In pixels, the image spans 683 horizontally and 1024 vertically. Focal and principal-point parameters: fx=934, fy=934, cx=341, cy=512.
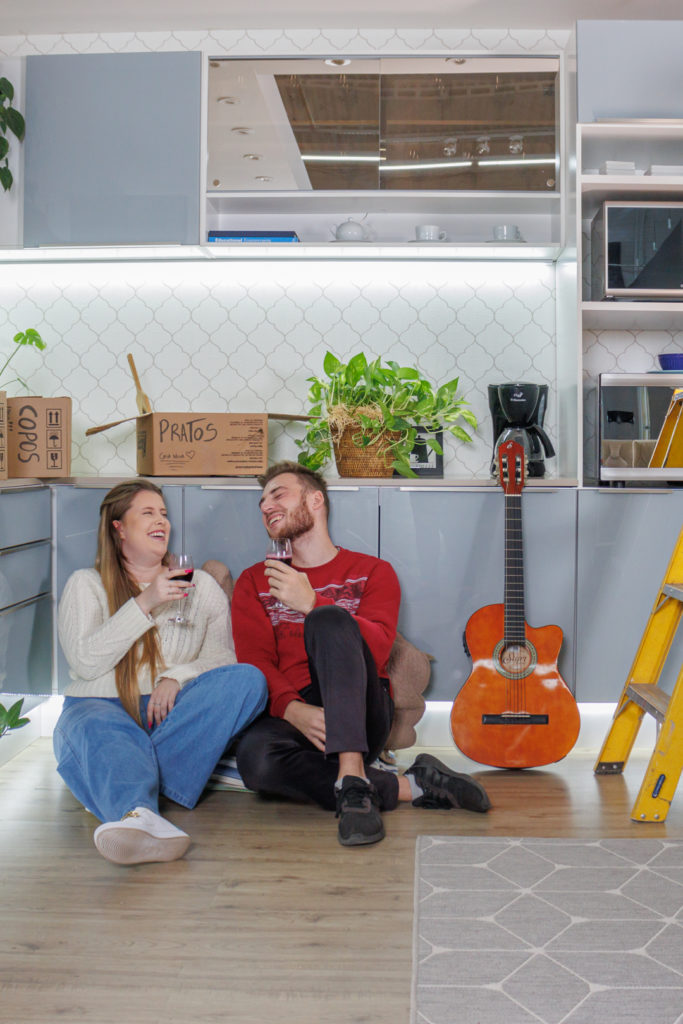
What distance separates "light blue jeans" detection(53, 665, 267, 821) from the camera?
220cm

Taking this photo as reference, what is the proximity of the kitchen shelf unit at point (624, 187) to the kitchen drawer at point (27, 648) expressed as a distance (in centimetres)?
184

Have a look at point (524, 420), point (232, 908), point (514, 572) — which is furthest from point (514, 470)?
point (232, 908)

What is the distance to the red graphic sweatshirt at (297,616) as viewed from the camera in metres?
2.48

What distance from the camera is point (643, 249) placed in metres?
3.04

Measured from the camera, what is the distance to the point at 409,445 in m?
3.05

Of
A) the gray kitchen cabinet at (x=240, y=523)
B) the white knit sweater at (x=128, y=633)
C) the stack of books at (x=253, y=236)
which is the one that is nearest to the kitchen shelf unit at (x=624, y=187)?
the gray kitchen cabinet at (x=240, y=523)

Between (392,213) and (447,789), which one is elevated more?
(392,213)

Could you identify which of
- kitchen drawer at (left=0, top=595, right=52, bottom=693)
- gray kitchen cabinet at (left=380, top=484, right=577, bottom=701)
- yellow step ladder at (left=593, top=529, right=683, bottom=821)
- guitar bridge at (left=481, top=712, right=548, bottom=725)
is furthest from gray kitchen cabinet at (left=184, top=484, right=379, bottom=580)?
yellow step ladder at (left=593, top=529, right=683, bottom=821)

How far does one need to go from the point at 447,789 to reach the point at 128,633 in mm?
896

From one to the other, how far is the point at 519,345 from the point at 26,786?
2278 mm

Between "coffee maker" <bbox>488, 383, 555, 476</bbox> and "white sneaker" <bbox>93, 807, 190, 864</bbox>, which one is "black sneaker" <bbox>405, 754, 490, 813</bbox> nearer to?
"white sneaker" <bbox>93, 807, 190, 864</bbox>

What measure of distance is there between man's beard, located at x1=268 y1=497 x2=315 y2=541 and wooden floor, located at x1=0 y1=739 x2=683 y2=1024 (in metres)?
0.74

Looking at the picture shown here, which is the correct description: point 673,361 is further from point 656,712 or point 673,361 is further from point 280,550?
point 280,550

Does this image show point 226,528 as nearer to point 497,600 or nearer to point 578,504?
point 497,600
